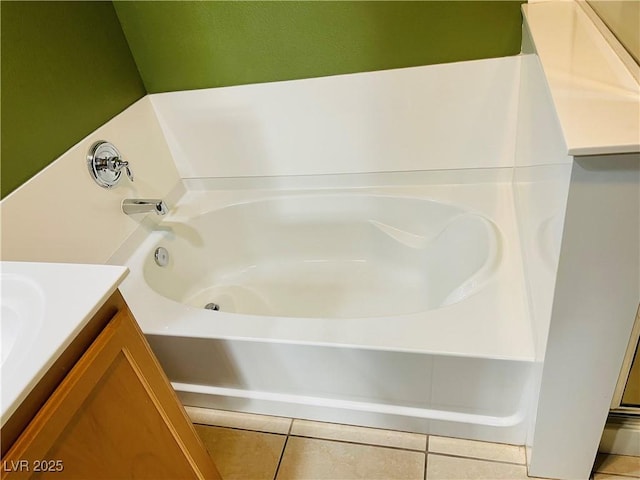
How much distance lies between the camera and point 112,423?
79 cm

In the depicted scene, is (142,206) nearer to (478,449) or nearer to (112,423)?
(112,423)

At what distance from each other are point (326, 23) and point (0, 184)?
3.34 ft

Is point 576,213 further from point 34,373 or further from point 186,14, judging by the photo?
point 186,14

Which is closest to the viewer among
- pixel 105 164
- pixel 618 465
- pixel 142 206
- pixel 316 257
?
pixel 618 465

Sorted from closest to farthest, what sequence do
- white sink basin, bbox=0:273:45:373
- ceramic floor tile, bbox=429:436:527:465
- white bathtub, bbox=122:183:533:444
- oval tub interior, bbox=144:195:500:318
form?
1. white sink basin, bbox=0:273:45:373
2. white bathtub, bbox=122:183:533:444
3. ceramic floor tile, bbox=429:436:527:465
4. oval tub interior, bbox=144:195:500:318

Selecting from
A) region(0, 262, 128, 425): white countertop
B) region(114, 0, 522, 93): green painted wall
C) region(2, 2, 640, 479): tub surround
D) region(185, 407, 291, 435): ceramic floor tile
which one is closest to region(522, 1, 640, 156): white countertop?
region(2, 2, 640, 479): tub surround

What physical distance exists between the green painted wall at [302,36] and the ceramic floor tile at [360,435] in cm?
113

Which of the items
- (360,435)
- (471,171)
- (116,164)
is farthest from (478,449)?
(116,164)

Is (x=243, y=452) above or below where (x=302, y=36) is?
below

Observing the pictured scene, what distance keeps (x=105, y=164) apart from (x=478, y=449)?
4.63 ft

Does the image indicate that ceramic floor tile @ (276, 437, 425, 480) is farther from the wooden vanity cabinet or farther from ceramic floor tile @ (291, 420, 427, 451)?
the wooden vanity cabinet

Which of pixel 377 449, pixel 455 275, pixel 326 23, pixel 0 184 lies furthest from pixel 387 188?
pixel 0 184

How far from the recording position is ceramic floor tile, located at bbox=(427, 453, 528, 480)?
1190mm

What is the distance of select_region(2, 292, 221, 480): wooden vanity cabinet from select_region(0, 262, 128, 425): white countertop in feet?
0.16
